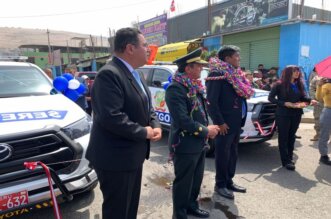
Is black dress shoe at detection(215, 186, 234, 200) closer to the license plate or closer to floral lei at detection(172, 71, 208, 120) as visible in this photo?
floral lei at detection(172, 71, 208, 120)

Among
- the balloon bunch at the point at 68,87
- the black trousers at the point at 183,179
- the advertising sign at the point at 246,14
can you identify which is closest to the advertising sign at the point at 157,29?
the advertising sign at the point at 246,14

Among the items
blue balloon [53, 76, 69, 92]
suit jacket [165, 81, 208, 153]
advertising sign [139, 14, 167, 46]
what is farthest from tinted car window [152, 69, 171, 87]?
advertising sign [139, 14, 167, 46]

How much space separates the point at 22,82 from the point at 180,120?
2484 millimetres

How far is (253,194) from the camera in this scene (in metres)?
3.94

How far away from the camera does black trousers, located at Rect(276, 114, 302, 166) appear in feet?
15.6

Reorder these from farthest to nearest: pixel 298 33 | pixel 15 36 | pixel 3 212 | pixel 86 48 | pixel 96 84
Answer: pixel 15 36, pixel 86 48, pixel 298 33, pixel 3 212, pixel 96 84

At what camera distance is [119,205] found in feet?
7.09

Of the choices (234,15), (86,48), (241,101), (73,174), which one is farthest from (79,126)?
(86,48)

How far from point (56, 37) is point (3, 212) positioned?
317 feet

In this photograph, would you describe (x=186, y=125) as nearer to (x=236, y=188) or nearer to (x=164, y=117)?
(x=236, y=188)

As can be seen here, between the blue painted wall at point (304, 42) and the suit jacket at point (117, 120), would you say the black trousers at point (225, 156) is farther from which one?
the blue painted wall at point (304, 42)

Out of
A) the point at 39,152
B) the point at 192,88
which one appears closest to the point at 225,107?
the point at 192,88

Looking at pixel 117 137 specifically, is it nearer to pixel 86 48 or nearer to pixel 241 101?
pixel 241 101

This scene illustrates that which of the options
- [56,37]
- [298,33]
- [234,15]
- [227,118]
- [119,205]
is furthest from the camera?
[56,37]
